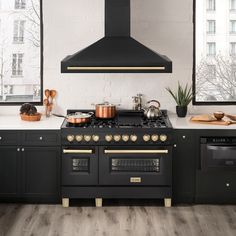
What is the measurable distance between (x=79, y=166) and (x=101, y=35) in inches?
59.5

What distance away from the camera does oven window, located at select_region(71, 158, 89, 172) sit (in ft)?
19.2

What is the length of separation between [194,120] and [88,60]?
1.26 meters

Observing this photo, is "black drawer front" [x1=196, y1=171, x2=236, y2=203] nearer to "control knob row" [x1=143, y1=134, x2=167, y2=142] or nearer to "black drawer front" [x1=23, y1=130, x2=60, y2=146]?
"control knob row" [x1=143, y1=134, x2=167, y2=142]

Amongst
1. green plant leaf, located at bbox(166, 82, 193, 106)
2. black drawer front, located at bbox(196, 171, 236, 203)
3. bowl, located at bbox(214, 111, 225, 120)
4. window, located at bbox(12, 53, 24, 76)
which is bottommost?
black drawer front, located at bbox(196, 171, 236, 203)

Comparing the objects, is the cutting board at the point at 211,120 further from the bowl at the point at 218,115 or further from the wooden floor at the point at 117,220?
the wooden floor at the point at 117,220

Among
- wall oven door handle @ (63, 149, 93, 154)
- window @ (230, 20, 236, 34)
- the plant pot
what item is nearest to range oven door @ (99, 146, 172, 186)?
wall oven door handle @ (63, 149, 93, 154)

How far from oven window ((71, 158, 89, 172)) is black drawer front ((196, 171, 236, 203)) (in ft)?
3.68

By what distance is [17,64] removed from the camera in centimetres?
670

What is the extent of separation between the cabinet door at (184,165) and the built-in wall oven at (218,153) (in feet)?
0.34

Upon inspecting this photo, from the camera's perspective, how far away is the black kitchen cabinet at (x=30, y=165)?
5902 millimetres

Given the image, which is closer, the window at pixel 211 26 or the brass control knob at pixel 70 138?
the brass control knob at pixel 70 138

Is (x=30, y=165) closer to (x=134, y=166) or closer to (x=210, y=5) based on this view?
(x=134, y=166)

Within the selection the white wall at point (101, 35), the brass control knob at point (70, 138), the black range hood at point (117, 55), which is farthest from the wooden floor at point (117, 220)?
the black range hood at point (117, 55)

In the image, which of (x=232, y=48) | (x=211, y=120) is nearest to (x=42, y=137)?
(x=211, y=120)
